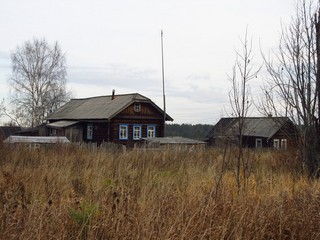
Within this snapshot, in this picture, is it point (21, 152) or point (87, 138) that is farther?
point (87, 138)

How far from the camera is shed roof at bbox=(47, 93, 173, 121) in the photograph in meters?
31.9

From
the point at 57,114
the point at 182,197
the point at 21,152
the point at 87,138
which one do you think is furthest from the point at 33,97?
the point at 182,197

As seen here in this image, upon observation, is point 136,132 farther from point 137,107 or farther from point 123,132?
point 137,107

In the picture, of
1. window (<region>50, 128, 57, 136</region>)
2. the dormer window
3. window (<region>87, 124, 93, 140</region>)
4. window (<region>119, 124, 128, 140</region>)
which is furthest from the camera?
window (<region>50, 128, 57, 136</region>)

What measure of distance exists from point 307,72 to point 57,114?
34223mm

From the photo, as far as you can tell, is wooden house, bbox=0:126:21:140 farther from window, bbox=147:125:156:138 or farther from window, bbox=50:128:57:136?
window, bbox=147:125:156:138

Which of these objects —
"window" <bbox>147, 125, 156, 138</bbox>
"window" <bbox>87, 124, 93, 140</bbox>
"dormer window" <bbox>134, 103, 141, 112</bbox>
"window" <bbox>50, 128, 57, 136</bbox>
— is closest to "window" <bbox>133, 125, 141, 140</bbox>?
"window" <bbox>147, 125, 156, 138</bbox>

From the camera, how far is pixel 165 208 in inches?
156

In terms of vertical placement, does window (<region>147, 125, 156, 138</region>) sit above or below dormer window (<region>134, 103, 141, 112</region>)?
below

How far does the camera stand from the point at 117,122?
31.9m

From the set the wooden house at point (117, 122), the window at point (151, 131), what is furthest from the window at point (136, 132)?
the window at point (151, 131)

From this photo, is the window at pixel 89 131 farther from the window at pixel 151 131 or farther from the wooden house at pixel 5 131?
the wooden house at pixel 5 131

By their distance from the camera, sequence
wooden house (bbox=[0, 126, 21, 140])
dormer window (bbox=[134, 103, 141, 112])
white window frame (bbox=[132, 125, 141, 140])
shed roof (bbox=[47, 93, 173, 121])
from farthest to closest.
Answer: dormer window (bbox=[134, 103, 141, 112])
white window frame (bbox=[132, 125, 141, 140])
shed roof (bbox=[47, 93, 173, 121])
wooden house (bbox=[0, 126, 21, 140])

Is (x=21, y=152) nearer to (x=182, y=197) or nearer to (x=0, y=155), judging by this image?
(x=0, y=155)
